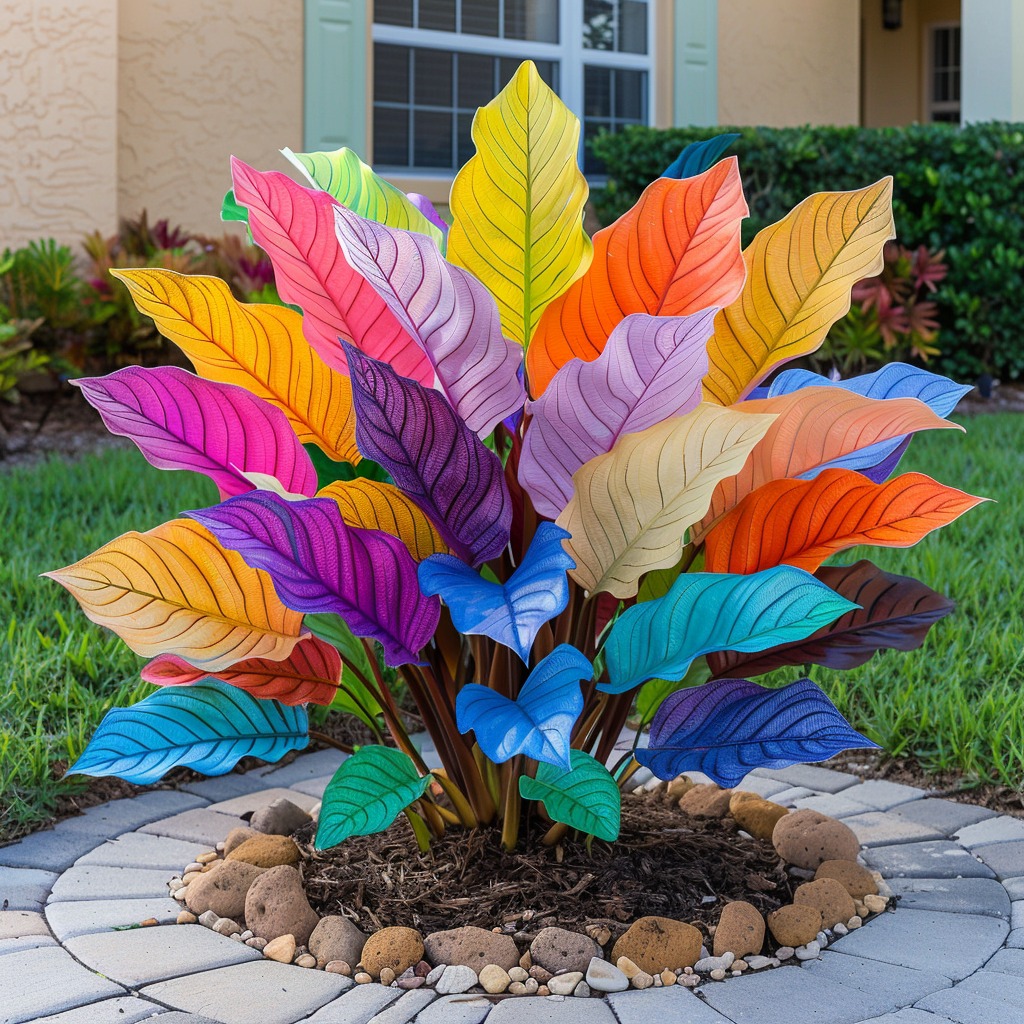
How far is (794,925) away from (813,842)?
268 mm

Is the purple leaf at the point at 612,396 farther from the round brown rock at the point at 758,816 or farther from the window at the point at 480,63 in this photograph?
the window at the point at 480,63

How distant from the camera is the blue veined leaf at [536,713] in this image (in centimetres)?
126

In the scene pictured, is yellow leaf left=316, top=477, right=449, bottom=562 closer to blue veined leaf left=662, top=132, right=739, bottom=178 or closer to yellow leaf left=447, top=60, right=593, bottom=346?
yellow leaf left=447, top=60, right=593, bottom=346

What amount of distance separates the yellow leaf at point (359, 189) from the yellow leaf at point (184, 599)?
535mm

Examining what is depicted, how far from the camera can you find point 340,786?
147cm

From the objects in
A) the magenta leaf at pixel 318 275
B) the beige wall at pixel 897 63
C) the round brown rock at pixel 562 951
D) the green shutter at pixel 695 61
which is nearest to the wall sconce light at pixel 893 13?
the beige wall at pixel 897 63

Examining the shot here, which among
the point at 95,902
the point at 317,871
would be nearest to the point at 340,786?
the point at 317,871

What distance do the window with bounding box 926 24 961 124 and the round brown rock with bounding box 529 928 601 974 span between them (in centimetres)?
1262

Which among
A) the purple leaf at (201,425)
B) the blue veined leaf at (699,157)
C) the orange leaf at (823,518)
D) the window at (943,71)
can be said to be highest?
the window at (943,71)

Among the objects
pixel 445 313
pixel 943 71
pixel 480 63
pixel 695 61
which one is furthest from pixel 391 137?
pixel 943 71

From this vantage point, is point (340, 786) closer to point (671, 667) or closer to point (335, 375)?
point (671, 667)

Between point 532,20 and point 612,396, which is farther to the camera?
point 532,20

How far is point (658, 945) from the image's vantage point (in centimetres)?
154

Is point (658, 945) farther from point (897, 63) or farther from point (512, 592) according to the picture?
point (897, 63)
